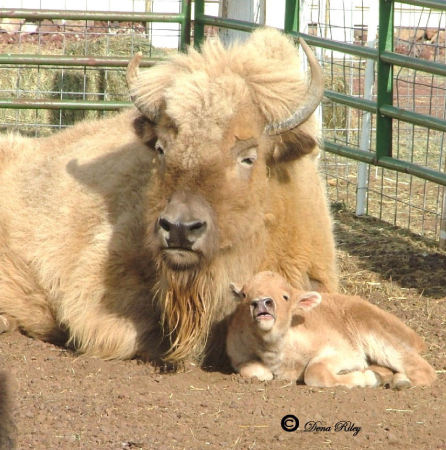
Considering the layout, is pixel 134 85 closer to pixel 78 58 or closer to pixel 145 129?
pixel 145 129

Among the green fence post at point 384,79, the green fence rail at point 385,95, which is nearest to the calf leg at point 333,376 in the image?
the green fence rail at point 385,95

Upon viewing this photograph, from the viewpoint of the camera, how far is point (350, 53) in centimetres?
912

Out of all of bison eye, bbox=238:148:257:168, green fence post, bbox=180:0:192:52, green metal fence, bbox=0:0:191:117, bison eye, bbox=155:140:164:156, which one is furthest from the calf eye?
green fence post, bbox=180:0:192:52

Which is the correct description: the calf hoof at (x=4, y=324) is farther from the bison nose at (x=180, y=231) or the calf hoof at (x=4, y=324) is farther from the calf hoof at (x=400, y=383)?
the calf hoof at (x=400, y=383)

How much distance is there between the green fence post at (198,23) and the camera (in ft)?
36.0

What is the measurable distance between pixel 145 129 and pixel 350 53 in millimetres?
3485

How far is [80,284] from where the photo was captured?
253 inches

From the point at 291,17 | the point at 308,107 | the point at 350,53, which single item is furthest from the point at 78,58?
the point at 308,107

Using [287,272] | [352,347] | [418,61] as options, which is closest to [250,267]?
[287,272]

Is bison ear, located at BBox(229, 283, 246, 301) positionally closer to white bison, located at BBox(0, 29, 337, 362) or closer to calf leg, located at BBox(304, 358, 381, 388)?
white bison, located at BBox(0, 29, 337, 362)

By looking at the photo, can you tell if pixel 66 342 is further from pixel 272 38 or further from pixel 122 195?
pixel 272 38

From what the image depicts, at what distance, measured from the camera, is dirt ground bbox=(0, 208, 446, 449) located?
189 inches

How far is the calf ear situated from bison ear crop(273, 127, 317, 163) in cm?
93

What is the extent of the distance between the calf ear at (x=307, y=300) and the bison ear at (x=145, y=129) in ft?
4.57
